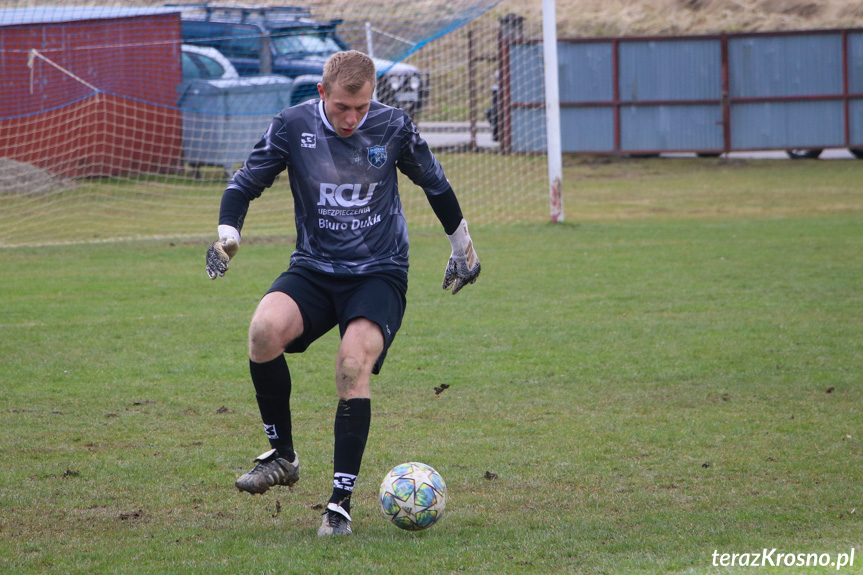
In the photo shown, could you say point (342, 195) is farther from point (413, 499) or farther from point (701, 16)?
point (701, 16)

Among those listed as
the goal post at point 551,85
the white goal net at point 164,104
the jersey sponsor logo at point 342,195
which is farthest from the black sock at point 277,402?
the white goal net at point 164,104

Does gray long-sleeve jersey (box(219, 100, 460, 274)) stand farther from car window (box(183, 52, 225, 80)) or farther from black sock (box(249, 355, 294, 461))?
car window (box(183, 52, 225, 80))

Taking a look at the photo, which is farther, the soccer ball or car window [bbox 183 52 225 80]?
car window [bbox 183 52 225 80]

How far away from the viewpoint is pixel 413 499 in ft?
12.7

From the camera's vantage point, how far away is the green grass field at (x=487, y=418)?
12.5 ft

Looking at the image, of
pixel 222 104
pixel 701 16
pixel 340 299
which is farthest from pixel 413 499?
pixel 701 16

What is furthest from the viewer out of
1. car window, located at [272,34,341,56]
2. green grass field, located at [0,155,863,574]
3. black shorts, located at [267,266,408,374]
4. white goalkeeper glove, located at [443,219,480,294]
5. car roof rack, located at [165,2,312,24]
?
car window, located at [272,34,341,56]

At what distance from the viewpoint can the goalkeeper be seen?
4121 millimetres

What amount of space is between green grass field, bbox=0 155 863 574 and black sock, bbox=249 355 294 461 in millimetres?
301

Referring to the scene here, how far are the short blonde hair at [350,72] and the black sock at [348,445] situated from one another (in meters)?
1.28

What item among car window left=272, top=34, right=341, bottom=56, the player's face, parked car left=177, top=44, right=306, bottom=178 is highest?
car window left=272, top=34, right=341, bottom=56

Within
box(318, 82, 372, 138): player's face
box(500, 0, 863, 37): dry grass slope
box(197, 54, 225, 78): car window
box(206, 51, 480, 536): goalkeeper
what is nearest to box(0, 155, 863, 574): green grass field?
box(206, 51, 480, 536): goalkeeper

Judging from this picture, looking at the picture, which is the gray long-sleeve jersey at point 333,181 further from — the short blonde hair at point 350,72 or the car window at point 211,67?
the car window at point 211,67

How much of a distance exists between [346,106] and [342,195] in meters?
0.39
